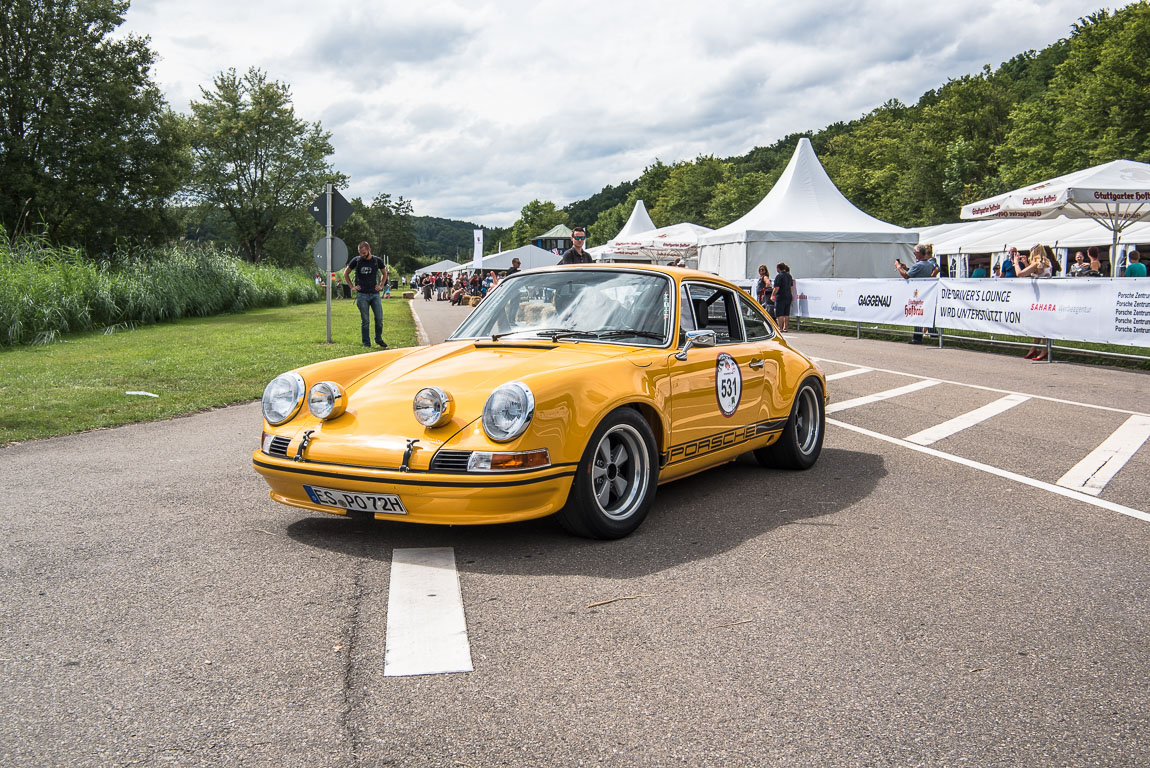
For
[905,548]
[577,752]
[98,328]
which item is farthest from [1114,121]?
[577,752]

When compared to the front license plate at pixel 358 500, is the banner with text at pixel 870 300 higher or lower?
higher

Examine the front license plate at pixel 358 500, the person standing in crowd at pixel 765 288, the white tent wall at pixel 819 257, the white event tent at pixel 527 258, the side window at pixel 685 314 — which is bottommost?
the front license plate at pixel 358 500

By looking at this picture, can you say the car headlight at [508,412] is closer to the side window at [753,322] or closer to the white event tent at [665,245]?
the side window at [753,322]

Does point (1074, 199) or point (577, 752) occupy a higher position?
point (1074, 199)

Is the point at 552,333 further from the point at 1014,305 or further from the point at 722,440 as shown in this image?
the point at 1014,305

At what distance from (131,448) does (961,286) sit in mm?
14748

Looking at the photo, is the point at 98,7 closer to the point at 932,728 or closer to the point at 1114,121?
the point at 932,728

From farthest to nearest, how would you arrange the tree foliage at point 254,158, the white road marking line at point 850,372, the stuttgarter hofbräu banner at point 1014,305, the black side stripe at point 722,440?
1. the tree foliage at point 254,158
2. the stuttgarter hofbräu banner at point 1014,305
3. the white road marking line at point 850,372
4. the black side stripe at point 722,440

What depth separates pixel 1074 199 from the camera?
52.6 feet

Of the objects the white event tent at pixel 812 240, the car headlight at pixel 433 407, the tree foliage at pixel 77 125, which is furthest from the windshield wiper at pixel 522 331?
the tree foliage at pixel 77 125

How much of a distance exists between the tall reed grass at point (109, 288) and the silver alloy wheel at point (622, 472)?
49.4ft

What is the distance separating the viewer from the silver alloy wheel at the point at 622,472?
4.61 m

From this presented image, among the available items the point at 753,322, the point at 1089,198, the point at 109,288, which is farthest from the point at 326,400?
the point at 109,288

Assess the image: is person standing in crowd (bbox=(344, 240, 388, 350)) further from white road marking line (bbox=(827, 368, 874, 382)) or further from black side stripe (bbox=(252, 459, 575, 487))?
black side stripe (bbox=(252, 459, 575, 487))
